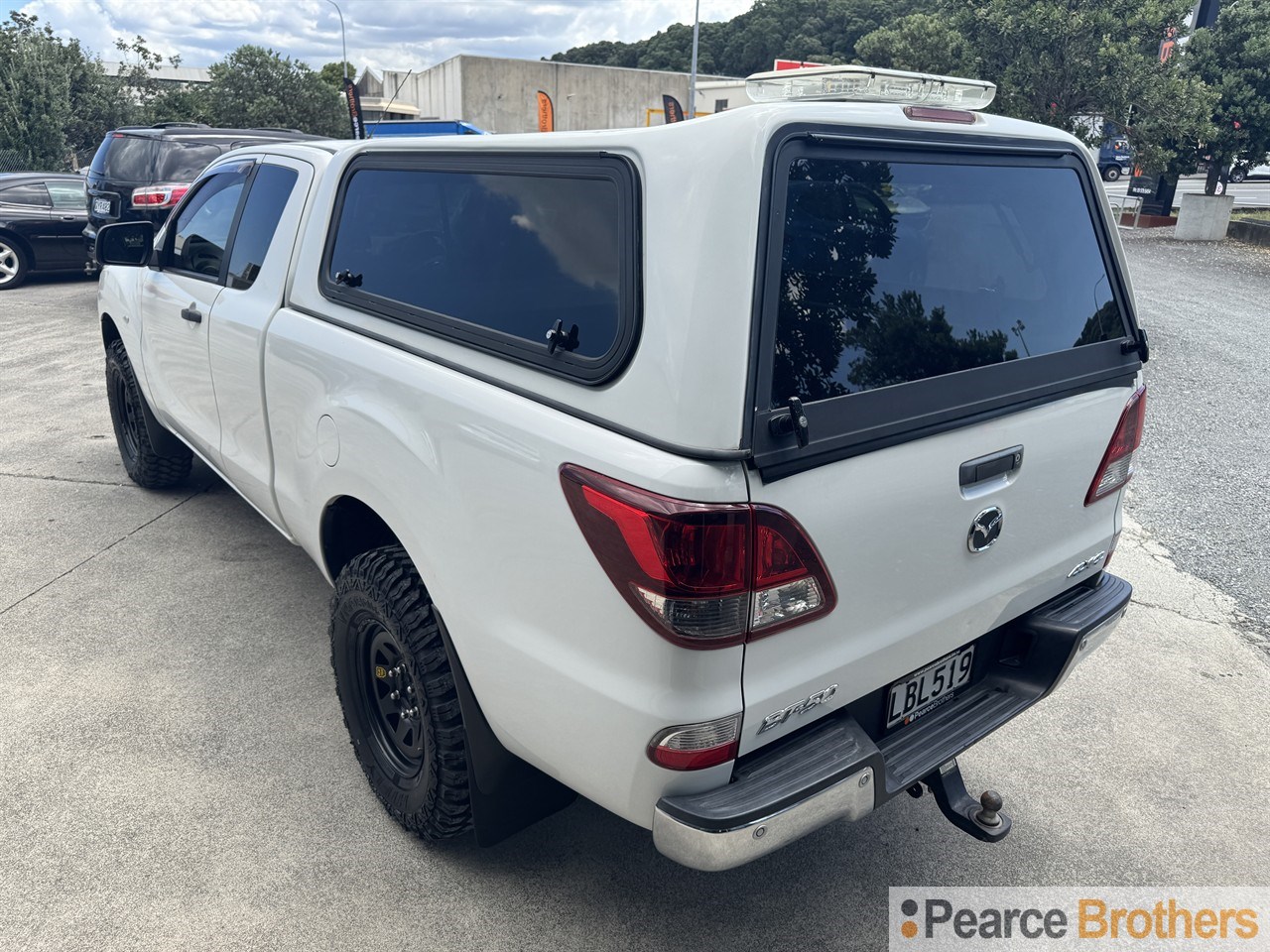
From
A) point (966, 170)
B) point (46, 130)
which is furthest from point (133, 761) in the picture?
point (46, 130)

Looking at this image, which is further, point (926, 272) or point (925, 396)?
point (926, 272)

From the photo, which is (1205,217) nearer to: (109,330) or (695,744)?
(109,330)

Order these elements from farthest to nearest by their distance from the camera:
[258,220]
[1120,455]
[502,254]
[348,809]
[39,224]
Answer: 1. [39,224]
2. [258,220]
3. [348,809]
4. [1120,455]
5. [502,254]

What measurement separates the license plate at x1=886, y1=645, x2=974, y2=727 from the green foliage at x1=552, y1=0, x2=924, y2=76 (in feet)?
112

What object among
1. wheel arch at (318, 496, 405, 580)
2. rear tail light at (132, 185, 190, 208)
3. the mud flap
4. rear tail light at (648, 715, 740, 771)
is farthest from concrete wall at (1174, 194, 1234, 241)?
rear tail light at (648, 715, 740, 771)

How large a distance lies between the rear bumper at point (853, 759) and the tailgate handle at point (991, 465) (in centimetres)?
54

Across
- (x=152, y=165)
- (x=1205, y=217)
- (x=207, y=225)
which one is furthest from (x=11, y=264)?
(x=1205, y=217)

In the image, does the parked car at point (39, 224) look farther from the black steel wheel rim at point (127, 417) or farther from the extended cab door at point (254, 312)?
the extended cab door at point (254, 312)

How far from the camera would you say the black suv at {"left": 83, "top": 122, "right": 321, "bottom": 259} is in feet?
31.7

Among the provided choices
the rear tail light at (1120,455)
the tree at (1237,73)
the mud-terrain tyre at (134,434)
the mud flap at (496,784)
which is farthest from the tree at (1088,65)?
the mud flap at (496,784)

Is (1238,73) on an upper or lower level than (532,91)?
lower

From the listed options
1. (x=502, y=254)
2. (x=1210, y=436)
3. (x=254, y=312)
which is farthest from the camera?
(x=1210, y=436)

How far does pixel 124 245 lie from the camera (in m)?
4.33

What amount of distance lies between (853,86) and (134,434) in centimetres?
447
